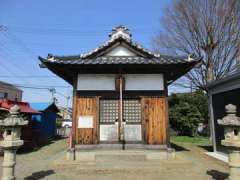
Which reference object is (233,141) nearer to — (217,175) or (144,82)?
(217,175)

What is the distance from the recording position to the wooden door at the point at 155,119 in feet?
29.5

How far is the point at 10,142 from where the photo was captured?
18.8ft

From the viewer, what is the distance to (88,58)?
10.1 m

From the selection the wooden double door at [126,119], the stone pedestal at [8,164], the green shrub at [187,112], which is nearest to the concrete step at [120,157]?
the wooden double door at [126,119]

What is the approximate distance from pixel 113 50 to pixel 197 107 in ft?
50.0

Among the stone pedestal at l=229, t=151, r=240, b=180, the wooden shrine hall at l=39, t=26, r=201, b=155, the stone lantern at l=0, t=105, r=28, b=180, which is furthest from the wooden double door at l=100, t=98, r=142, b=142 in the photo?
Result: the stone pedestal at l=229, t=151, r=240, b=180

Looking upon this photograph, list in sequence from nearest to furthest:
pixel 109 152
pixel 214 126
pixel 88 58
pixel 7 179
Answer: pixel 7 179 < pixel 109 152 < pixel 88 58 < pixel 214 126

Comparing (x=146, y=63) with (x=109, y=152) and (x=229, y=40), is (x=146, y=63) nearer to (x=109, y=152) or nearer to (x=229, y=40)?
(x=109, y=152)

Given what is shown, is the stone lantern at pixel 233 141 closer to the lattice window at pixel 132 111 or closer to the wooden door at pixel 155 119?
the wooden door at pixel 155 119

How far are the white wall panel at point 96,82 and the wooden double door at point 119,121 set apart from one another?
0.60m

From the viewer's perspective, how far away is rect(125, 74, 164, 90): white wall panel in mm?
9422

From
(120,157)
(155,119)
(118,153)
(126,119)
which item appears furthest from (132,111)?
(120,157)

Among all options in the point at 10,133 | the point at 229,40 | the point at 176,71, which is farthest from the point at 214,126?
the point at 10,133

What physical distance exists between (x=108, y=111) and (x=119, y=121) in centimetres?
64
